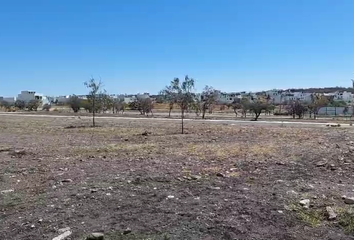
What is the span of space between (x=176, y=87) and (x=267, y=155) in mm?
20540

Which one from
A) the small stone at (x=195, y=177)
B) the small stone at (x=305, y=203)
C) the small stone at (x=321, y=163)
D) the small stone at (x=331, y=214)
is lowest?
the small stone at (x=331, y=214)

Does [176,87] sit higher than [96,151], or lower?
higher

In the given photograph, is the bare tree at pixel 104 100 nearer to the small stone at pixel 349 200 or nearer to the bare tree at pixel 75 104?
the bare tree at pixel 75 104

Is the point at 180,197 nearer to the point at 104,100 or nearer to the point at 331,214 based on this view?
the point at 331,214

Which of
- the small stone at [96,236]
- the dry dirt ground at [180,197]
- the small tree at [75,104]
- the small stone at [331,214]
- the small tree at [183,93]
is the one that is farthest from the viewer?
the small tree at [75,104]

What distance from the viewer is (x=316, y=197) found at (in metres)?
7.42

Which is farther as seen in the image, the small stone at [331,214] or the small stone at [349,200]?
the small stone at [349,200]

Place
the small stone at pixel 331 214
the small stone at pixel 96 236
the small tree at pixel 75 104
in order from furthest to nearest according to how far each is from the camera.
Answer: the small tree at pixel 75 104, the small stone at pixel 331 214, the small stone at pixel 96 236

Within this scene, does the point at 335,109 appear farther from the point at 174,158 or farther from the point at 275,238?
the point at 275,238

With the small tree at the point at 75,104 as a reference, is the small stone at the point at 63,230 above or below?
below

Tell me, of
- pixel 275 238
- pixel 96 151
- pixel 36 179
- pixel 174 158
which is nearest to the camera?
pixel 275 238

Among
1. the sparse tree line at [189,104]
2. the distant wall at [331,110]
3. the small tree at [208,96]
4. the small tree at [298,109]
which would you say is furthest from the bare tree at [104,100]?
the distant wall at [331,110]

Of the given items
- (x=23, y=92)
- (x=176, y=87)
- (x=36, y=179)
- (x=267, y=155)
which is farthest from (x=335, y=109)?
(x=23, y=92)

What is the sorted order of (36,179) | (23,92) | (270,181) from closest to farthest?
1. (270,181)
2. (36,179)
3. (23,92)
